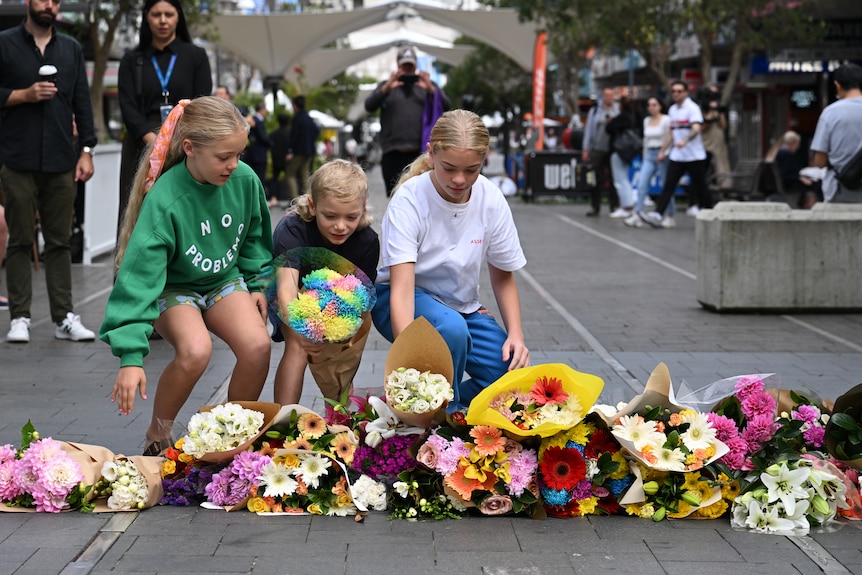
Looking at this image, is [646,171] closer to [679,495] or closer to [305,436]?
[679,495]

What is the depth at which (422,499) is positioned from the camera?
435cm

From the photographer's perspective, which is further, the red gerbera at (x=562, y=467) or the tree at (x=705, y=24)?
the tree at (x=705, y=24)

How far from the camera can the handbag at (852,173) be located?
9.35 meters

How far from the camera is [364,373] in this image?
274 inches

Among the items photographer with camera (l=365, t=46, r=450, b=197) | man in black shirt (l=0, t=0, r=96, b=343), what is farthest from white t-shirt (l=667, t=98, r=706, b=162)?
man in black shirt (l=0, t=0, r=96, b=343)

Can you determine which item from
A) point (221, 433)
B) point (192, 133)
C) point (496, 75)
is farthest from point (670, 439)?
point (496, 75)

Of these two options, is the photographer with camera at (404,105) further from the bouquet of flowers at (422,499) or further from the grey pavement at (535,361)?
the bouquet of flowers at (422,499)

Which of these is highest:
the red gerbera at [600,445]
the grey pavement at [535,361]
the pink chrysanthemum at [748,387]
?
the pink chrysanthemum at [748,387]

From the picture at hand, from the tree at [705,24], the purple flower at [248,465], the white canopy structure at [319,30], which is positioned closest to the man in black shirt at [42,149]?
the purple flower at [248,465]

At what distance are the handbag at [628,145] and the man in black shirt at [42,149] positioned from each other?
40.2ft

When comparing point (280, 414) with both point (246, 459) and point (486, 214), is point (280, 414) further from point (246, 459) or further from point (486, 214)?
point (486, 214)

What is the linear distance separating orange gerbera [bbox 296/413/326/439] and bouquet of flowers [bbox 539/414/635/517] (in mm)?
780

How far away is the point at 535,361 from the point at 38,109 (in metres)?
3.37

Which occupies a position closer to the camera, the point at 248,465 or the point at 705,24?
the point at 248,465
